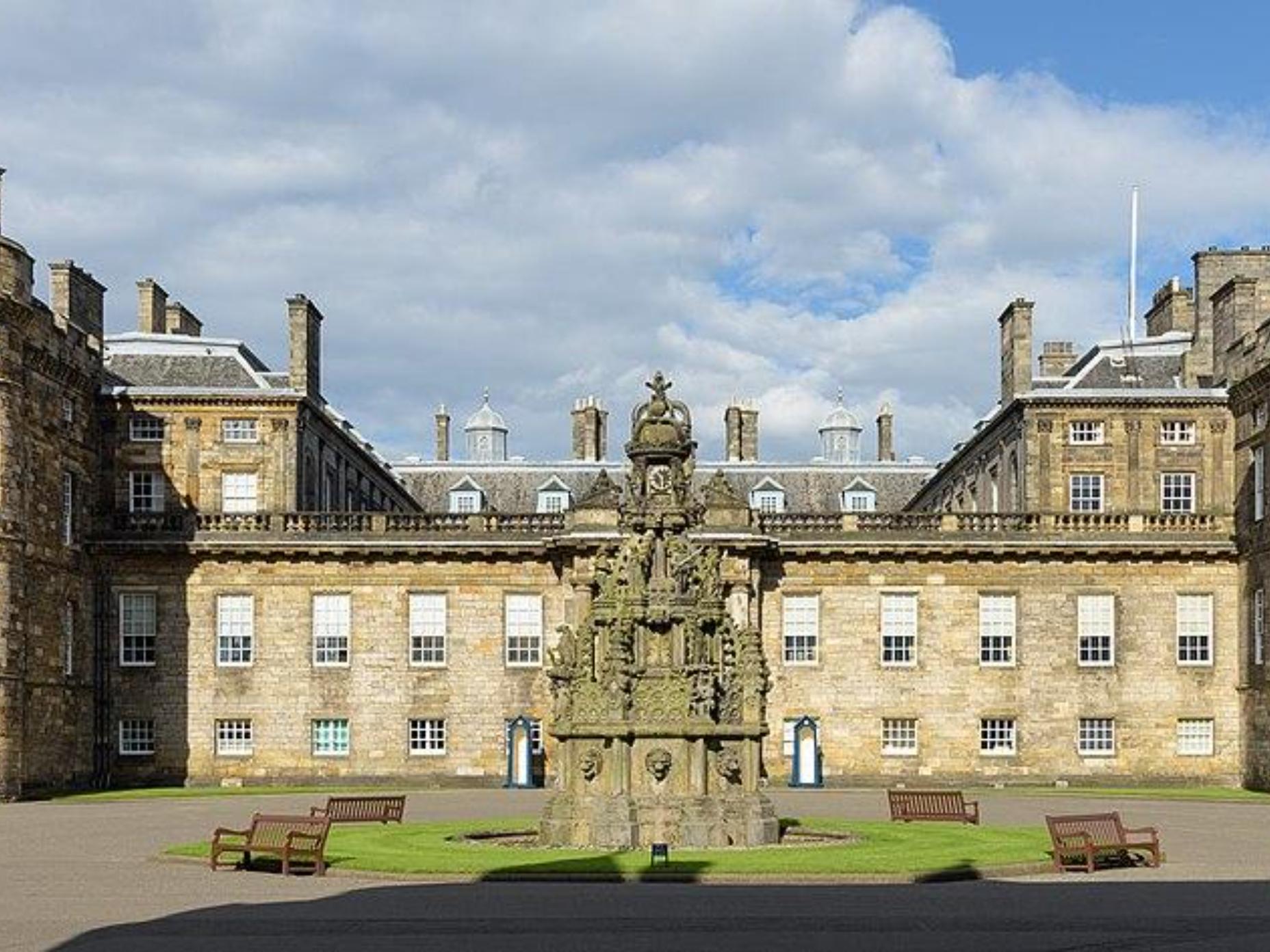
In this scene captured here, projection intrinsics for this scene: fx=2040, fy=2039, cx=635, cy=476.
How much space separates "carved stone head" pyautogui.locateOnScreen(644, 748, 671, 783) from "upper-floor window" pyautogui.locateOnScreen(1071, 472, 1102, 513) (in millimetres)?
31268

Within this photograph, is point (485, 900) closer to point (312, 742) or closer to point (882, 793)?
point (882, 793)

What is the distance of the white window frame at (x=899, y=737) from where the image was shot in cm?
5666

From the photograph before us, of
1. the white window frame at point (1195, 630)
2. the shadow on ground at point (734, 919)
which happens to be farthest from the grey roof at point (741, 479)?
the shadow on ground at point (734, 919)

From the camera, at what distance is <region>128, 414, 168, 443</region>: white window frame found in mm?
58094

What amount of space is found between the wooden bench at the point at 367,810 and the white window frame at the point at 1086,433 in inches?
1172

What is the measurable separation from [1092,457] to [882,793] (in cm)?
1330

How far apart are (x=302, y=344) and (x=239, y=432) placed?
313 cm

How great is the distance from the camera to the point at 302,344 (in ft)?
195

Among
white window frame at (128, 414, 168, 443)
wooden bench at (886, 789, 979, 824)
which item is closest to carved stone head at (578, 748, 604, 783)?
wooden bench at (886, 789, 979, 824)

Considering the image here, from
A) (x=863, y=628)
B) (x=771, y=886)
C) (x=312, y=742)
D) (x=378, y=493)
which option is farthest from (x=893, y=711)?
(x=771, y=886)

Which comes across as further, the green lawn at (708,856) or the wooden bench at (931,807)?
the wooden bench at (931,807)

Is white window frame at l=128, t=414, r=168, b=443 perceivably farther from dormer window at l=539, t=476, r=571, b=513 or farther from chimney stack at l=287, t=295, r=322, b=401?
dormer window at l=539, t=476, r=571, b=513

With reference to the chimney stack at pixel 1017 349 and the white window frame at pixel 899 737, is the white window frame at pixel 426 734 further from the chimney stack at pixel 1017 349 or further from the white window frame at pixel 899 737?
the chimney stack at pixel 1017 349

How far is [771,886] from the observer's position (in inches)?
945
